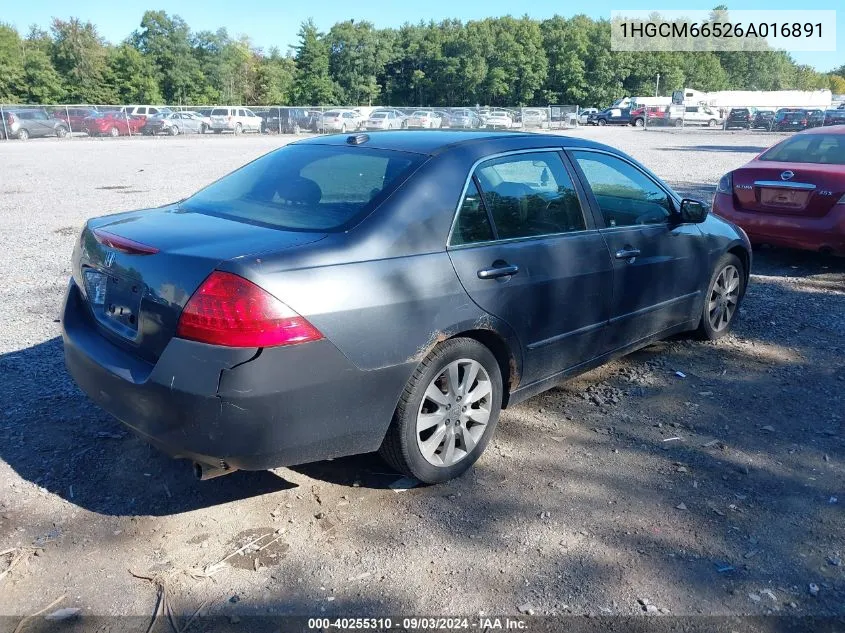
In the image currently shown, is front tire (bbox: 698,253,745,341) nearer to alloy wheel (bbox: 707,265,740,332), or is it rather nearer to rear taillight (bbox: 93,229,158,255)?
alloy wheel (bbox: 707,265,740,332)

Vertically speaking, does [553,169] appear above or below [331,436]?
above

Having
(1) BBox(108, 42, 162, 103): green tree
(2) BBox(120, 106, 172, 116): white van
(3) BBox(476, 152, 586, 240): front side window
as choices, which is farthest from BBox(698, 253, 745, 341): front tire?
(1) BBox(108, 42, 162, 103): green tree

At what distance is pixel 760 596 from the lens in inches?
105

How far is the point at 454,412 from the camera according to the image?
3.36 meters

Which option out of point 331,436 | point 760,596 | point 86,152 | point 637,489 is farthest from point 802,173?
point 86,152

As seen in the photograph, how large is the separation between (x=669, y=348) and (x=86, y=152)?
26.4 m

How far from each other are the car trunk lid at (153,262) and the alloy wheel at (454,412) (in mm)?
892

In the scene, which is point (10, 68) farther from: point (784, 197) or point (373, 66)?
point (784, 197)

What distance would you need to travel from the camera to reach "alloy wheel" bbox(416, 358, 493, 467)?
327cm

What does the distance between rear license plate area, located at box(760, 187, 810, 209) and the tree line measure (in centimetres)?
6459

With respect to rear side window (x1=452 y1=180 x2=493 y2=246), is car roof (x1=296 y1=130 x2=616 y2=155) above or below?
above

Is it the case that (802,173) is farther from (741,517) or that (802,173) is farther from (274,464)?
(274,464)

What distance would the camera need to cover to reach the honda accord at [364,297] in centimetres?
271

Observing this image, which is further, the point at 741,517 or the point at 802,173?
the point at 802,173
